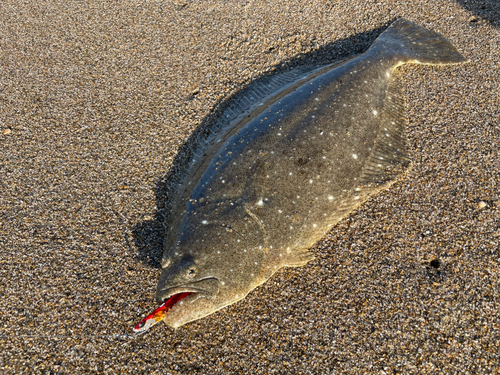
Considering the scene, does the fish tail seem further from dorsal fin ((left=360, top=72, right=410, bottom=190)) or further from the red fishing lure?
the red fishing lure

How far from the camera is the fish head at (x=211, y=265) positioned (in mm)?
2143

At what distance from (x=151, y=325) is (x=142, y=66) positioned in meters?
2.79

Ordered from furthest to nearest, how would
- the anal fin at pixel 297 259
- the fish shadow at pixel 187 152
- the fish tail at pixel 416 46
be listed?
the fish tail at pixel 416 46 < the fish shadow at pixel 187 152 < the anal fin at pixel 297 259

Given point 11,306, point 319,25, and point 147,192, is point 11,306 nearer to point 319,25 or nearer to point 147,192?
point 147,192

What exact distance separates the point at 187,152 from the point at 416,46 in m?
2.73

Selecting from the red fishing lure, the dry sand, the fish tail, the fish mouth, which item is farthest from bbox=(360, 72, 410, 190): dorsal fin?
the red fishing lure

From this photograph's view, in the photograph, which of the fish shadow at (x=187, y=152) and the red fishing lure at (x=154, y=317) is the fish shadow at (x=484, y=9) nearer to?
the fish shadow at (x=187, y=152)

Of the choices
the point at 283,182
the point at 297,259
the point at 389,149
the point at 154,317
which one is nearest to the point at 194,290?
the point at 154,317

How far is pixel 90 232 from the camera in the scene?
2684 millimetres

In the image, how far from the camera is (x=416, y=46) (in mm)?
3584

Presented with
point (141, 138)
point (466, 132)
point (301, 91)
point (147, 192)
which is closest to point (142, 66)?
point (141, 138)

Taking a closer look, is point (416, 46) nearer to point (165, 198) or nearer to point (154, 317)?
point (165, 198)

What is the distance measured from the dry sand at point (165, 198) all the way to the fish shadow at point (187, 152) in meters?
0.02

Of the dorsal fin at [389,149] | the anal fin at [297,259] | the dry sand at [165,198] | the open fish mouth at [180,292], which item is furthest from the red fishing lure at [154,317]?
the dorsal fin at [389,149]
